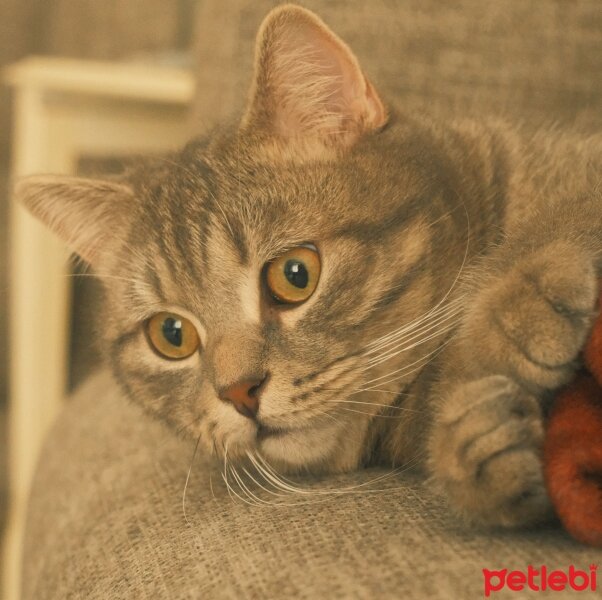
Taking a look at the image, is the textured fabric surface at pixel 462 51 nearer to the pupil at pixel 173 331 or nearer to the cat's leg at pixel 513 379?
the pupil at pixel 173 331

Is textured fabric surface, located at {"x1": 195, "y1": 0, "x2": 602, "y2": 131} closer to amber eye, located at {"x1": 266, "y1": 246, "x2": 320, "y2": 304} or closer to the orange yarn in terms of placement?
amber eye, located at {"x1": 266, "y1": 246, "x2": 320, "y2": 304}

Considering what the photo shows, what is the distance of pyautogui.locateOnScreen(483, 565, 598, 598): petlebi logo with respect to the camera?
522mm

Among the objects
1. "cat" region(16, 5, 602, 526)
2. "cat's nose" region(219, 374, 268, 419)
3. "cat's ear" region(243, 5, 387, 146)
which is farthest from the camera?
"cat's ear" region(243, 5, 387, 146)

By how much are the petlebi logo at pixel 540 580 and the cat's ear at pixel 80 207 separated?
68 centimetres

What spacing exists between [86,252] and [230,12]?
0.57 m

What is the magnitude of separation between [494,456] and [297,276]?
1.03ft

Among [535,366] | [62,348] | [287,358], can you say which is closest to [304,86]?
[287,358]

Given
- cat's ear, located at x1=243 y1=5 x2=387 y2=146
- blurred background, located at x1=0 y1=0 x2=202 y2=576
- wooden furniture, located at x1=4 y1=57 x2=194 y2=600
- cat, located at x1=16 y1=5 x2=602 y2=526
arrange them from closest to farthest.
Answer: cat, located at x1=16 y1=5 x2=602 y2=526, cat's ear, located at x1=243 y1=5 x2=387 y2=146, wooden furniture, located at x1=4 y1=57 x2=194 y2=600, blurred background, located at x1=0 y1=0 x2=202 y2=576

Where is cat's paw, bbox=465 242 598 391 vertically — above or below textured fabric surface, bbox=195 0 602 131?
below

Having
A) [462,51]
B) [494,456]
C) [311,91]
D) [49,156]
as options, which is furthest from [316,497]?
[49,156]

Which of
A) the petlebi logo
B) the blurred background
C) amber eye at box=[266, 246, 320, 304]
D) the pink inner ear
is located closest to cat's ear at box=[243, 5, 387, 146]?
the pink inner ear

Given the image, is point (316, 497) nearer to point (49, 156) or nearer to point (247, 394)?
point (247, 394)

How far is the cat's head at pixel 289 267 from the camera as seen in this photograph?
2.54ft

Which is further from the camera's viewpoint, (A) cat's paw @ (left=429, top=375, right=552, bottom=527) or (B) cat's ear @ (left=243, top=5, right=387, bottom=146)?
(B) cat's ear @ (left=243, top=5, right=387, bottom=146)
